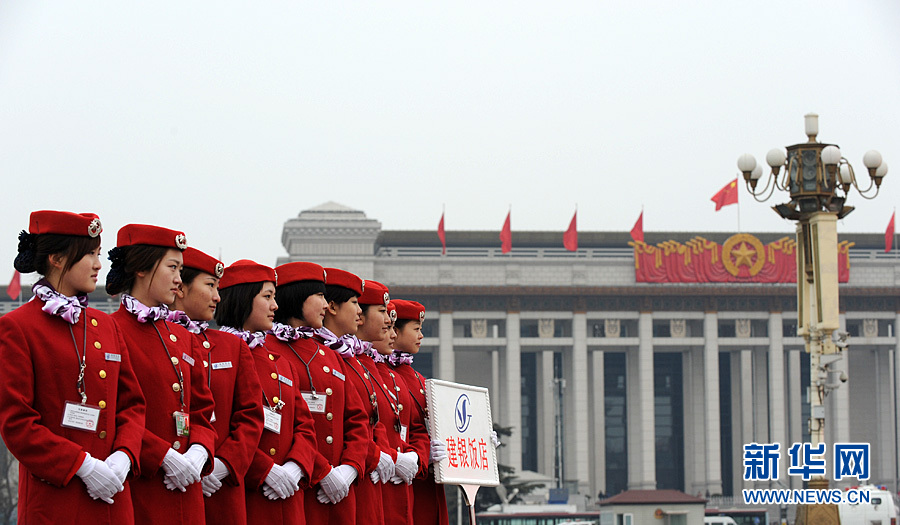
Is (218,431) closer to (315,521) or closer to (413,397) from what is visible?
(315,521)

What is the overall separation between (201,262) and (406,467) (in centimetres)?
188

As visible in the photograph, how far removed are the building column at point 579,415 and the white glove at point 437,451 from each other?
155ft

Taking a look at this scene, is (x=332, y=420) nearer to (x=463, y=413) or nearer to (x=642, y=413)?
(x=463, y=413)

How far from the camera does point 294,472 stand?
18.0ft

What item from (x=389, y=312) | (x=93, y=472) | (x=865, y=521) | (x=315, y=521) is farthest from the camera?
(x=865, y=521)

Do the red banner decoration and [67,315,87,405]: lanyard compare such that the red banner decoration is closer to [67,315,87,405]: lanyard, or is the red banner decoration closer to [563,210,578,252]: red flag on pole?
[563,210,578,252]: red flag on pole

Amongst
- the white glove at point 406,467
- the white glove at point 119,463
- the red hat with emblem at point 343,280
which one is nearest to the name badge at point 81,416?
the white glove at point 119,463

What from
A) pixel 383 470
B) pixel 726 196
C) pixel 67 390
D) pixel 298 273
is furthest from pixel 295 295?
pixel 726 196

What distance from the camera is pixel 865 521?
97.2ft

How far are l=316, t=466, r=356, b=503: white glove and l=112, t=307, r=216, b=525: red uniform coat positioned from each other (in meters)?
0.85

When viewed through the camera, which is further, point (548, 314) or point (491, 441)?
point (548, 314)

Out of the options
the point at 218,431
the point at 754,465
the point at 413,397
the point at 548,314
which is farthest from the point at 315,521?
the point at 548,314

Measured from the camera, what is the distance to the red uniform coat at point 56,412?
425 centimetres

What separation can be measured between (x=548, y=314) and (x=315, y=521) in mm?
49483
